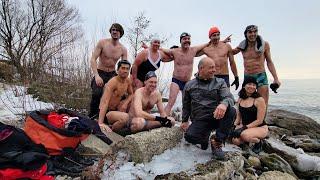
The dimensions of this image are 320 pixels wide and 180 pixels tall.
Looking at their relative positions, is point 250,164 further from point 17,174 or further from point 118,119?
point 17,174

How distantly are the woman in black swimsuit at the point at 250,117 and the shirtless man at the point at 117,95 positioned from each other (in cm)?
198

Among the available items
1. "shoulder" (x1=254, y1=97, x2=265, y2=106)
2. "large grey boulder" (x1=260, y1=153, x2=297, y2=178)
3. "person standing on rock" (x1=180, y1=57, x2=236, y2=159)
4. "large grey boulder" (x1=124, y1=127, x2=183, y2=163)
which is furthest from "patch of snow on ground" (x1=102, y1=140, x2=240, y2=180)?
"shoulder" (x1=254, y1=97, x2=265, y2=106)

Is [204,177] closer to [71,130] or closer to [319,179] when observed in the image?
[71,130]

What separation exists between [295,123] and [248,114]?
5.72m

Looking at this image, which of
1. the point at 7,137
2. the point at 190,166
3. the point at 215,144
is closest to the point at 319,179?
the point at 215,144

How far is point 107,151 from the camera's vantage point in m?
4.64

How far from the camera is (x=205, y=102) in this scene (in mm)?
5289

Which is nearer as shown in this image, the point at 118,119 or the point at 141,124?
the point at 141,124

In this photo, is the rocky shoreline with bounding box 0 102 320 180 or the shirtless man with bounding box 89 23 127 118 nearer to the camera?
the rocky shoreline with bounding box 0 102 320 180

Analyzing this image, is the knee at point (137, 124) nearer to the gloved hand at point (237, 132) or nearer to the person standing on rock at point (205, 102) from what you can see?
the person standing on rock at point (205, 102)

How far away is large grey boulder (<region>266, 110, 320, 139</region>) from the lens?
438 inches

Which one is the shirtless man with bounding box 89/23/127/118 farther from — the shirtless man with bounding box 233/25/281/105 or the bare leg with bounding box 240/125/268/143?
the bare leg with bounding box 240/125/268/143

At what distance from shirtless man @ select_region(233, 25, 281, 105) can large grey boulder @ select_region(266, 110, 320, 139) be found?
470 cm

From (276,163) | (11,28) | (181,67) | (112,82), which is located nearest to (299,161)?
(276,163)
